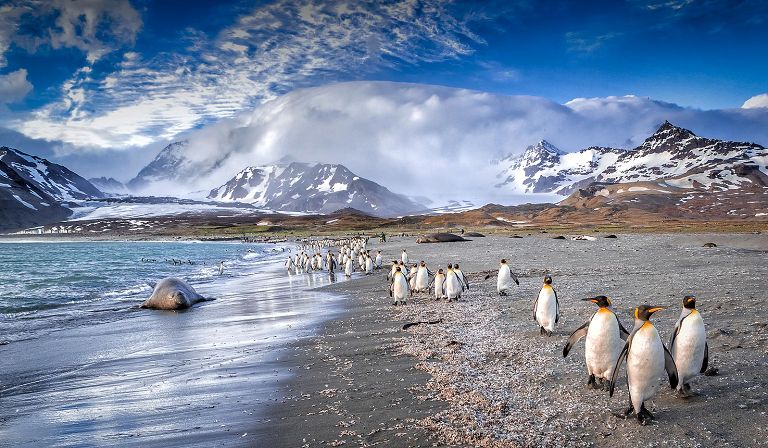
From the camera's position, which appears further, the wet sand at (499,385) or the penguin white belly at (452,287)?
the penguin white belly at (452,287)

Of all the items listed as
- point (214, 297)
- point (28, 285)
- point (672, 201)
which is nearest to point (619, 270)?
point (214, 297)

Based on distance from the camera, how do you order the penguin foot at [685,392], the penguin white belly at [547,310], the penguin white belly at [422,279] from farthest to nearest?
the penguin white belly at [422,279]
the penguin white belly at [547,310]
the penguin foot at [685,392]

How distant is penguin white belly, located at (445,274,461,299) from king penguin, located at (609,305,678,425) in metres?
9.36

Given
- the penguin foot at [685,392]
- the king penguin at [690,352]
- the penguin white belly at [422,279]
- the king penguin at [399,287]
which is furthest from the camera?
the penguin white belly at [422,279]

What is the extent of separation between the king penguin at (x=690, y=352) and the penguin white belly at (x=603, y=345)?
689mm

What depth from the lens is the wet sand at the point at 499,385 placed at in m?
5.32

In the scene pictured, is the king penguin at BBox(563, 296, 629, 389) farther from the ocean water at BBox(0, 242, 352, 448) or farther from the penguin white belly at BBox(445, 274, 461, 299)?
the penguin white belly at BBox(445, 274, 461, 299)

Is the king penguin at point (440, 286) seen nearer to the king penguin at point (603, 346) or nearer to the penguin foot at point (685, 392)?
the king penguin at point (603, 346)

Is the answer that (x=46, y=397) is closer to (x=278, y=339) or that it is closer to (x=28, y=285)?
(x=278, y=339)

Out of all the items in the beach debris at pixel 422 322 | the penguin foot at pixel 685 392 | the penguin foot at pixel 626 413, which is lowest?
the beach debris at pixel 422 322

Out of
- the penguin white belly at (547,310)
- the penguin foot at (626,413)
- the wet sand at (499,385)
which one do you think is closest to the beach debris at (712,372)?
the wet sand at (499,385)

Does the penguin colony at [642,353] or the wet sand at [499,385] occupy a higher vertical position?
the penguin colony at [642,353]

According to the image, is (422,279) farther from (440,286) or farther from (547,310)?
(547,310)

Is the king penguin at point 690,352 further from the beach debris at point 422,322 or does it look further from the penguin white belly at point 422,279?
the penguin white belly at point 422,279
